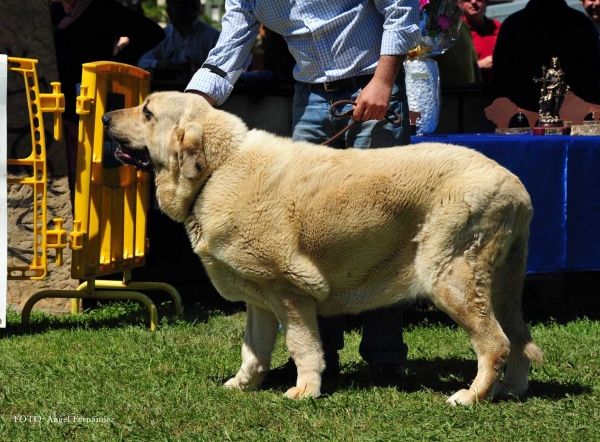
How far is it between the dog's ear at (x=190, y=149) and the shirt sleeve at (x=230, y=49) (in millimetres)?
439

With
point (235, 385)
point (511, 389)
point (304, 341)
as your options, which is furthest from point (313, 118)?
point (511, 389)

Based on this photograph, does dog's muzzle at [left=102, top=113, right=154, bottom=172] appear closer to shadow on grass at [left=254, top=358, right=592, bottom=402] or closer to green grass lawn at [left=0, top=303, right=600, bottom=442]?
green grass lawn at [left=0, top=303, right=600, bottom=442]

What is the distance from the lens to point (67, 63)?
710 centimetres

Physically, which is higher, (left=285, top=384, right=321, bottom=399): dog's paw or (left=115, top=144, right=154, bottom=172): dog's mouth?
(left=115, top=144, right=154, bottom=172): dog's mouth

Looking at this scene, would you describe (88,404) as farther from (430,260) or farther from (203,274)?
(203,274)

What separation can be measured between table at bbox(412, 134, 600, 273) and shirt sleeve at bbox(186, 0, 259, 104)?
162cm

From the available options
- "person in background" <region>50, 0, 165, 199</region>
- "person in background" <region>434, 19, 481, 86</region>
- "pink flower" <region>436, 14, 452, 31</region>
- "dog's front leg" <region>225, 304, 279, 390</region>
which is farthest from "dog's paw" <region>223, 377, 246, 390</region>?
"person in background" <region>434, 19, 481, 86</region>

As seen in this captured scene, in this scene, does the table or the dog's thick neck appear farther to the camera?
the table

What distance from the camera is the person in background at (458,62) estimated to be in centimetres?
813

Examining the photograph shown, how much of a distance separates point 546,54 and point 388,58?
13.0 ft

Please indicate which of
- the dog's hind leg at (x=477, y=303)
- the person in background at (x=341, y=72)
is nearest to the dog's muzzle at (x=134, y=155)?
the person in background at (x=341, y=72)

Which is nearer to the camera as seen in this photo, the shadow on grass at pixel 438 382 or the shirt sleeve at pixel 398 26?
the shirt sleeve at pixel 398 26

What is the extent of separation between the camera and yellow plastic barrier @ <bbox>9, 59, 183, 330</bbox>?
5.50 metres

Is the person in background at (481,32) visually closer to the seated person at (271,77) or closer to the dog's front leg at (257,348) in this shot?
the seated person at (271,77)
